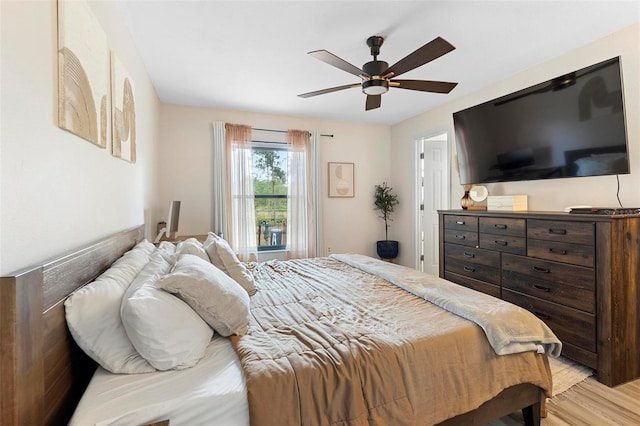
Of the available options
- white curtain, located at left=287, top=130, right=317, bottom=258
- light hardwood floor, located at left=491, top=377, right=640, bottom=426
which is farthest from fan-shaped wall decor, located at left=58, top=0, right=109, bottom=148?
white curtain, located at left=287, top=130, right=317, bottom=258

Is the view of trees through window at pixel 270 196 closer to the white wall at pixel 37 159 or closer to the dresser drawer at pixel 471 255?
the dresser drawer at pixel 471 255

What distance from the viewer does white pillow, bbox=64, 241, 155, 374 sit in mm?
1024

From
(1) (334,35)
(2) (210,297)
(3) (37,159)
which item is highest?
(1) (334,35)

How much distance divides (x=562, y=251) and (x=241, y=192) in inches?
145

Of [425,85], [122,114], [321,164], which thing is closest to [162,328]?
[122,114]

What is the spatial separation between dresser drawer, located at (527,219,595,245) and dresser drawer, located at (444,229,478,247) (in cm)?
57

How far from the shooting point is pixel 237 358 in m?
1.22

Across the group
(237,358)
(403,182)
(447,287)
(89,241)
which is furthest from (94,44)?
(403,182)

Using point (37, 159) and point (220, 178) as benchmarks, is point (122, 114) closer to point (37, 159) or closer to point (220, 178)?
point (37, 159)

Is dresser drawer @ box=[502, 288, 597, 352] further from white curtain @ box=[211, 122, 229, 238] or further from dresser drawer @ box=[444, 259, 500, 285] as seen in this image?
white curtain @ box=[211, 122, 229, 238]

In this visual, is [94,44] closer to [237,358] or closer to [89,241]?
[89,241]

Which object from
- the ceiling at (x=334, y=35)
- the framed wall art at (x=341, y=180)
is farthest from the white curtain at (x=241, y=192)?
the framed wall art at (x=341, y=180)

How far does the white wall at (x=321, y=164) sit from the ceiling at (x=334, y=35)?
676 millimetres

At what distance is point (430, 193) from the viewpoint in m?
4.63
